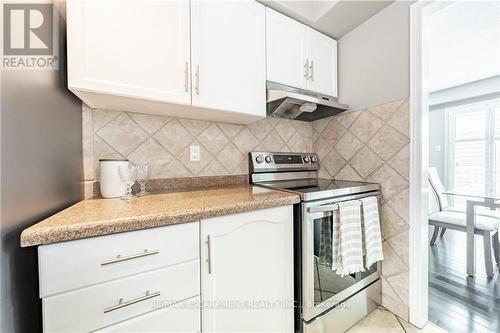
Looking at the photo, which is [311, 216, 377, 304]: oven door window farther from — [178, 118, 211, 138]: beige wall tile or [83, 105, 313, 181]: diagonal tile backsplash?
[178, 118, 211, 138]: beige wall tile

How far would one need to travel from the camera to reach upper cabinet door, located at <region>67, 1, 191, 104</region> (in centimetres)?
86

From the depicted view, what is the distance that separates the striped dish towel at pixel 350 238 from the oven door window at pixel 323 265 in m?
0.07

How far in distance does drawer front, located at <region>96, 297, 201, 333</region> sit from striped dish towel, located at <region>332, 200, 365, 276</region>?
2.58 feet

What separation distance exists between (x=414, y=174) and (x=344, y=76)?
3.09ft

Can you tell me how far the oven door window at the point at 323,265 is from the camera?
109 centimetres

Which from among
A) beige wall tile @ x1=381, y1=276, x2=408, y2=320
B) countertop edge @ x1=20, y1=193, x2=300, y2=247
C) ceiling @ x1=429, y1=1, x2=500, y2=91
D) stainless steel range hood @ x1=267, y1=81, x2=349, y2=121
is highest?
ceiling @ x1=429, y1=1, x2=500, y2=91

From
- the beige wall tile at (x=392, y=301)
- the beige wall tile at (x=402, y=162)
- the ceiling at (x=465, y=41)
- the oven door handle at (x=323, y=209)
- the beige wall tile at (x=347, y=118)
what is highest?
the ceiling at (x=465, y=41)

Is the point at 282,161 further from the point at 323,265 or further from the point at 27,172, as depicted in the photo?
the point at 27,172

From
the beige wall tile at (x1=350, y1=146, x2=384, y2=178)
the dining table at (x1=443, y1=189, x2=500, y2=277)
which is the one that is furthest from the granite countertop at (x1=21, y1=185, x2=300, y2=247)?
the dining table at (x1=443, y1=189, x2=500, y2=277)

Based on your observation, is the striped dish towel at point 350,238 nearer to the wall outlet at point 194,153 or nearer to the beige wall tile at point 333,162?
the beige wall tile at point 333,162

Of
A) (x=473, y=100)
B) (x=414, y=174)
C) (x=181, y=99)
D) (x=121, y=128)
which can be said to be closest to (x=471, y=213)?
(x=414, y=174)

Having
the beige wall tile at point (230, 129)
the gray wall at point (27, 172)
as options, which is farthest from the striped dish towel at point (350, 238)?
the gray wall at point (27, 172)

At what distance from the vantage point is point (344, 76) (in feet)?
5.51

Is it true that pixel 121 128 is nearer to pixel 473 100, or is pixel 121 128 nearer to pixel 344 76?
pixel 344 76
